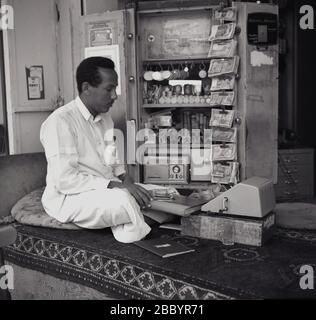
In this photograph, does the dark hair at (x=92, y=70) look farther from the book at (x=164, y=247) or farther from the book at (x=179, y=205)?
the book at (x=164, y=247)

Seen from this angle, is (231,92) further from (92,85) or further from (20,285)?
(20,285)

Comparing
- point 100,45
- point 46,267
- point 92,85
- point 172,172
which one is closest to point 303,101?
point 172,172

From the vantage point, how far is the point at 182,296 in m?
2.04

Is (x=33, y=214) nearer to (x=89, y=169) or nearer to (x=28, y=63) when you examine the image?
(x=89, y=169)

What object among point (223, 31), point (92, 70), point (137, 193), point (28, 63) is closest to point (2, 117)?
point (28, 63)

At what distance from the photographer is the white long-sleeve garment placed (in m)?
2.71

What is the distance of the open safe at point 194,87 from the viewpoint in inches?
167

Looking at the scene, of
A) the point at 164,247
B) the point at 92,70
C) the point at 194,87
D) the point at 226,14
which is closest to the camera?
the point at 164,247

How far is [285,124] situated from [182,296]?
12.8 feet

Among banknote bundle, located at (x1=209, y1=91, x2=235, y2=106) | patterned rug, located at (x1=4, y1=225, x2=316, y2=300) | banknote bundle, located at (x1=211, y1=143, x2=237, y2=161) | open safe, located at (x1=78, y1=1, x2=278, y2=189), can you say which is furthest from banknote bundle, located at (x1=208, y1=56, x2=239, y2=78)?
patterned rug, located at (x1=4, y1=225, x2=316, y2=300)

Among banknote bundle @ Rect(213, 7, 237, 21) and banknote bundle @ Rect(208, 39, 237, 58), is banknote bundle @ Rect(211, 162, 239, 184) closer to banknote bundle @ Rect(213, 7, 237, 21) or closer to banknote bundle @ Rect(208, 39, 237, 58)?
banknote bundle @ Rect(208, 39, 237, 58)

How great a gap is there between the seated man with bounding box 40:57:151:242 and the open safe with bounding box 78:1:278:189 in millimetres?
1233

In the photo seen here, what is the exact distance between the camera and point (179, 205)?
2836 millimetres

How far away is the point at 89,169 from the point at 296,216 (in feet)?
4.91
